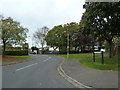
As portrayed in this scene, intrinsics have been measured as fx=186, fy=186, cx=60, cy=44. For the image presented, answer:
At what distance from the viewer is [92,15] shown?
2048 centimetres

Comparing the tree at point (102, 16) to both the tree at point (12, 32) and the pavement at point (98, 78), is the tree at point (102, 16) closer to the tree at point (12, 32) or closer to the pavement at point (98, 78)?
the pavement at point (98, 78)

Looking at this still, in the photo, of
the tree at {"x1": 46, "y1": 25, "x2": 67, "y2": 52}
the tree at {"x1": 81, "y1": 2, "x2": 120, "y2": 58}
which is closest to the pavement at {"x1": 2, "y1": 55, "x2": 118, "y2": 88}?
the tree at {"x1": 81, "y1": 2, "x2": 120, "y2": 58}

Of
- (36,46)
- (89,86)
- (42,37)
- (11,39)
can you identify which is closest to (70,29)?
(42,37)

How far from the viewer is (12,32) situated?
118ft

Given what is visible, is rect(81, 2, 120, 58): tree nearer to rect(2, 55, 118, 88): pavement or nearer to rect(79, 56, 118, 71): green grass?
rect(79, 56, 118, 71): green grass

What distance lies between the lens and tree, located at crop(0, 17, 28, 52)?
35.3 meters

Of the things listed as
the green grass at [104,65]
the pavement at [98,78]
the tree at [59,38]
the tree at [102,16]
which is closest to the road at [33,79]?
the pavement at [98,78]

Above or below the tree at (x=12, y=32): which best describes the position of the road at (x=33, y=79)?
below

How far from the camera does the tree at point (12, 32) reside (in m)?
35.3

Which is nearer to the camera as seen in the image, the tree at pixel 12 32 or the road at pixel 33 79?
the road at pixel 33 79

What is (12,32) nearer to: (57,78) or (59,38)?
(57,78)

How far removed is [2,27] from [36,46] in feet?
158

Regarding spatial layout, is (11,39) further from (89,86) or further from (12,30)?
(89,86)

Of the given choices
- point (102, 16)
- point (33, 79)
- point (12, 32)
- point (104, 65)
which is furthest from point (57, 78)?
point (12, 32)
